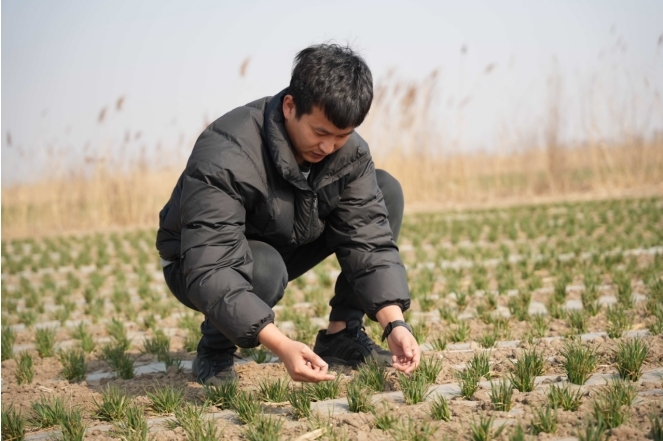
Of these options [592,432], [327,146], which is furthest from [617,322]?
[327,146]

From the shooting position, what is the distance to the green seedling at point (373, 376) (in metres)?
2.95

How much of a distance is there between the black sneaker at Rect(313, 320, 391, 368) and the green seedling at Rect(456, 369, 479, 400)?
22.8 inches

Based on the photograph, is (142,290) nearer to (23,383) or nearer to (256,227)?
(23,383)

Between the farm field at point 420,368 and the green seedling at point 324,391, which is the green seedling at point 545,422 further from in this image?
the green seedling at point 324,391

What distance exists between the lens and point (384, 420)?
98.2 inches

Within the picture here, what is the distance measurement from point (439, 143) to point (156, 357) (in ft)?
35.3

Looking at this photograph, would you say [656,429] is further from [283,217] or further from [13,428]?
[13,428]

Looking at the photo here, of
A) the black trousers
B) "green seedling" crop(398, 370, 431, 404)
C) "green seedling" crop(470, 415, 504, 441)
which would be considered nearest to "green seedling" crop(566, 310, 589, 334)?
the black trousers

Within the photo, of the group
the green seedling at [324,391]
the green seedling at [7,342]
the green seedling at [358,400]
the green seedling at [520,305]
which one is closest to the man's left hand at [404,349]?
the green seedling at [358,400]

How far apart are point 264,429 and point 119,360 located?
5.24 feet

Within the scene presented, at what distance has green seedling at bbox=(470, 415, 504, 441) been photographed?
7.46ft

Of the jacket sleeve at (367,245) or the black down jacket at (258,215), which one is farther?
the jacket sleeve at (367,245)

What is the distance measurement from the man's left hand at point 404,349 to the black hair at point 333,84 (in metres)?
0.84

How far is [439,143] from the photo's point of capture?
14.1 m
